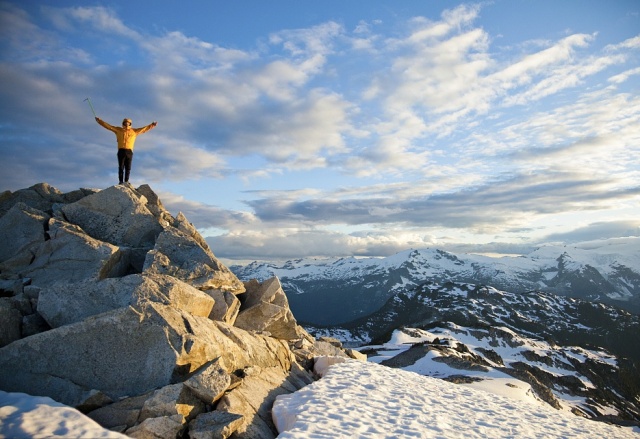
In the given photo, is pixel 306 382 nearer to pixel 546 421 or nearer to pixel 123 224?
pixel 546 421

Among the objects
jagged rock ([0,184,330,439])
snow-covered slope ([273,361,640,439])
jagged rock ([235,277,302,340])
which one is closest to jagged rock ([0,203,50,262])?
jagged rock ([0,184,330,439])

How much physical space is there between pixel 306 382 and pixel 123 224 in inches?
566

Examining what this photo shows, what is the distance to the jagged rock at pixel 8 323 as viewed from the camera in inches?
556

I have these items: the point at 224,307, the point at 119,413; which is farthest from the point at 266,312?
the point at 119,413

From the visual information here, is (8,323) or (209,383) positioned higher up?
(8,323)

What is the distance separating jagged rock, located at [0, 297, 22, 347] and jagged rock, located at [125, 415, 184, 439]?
266 inches

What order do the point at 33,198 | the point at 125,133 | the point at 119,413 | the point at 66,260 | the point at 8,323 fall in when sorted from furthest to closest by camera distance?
the point at 125,133 < the point at 33,198 < the point at 66,260 < the point at 8,323 < the point at 119,413

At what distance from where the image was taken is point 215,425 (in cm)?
1187

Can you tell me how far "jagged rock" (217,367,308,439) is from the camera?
13047 mm

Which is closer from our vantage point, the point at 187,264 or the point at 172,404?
the point at 172,404

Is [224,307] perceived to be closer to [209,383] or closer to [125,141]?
[209,383]

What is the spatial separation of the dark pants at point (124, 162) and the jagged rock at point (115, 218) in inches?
89.0

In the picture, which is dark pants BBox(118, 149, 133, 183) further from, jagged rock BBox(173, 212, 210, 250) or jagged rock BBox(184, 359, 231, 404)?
jagged rock BBox(184, 359, 231, 404)

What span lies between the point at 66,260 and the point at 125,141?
913 centimetres
